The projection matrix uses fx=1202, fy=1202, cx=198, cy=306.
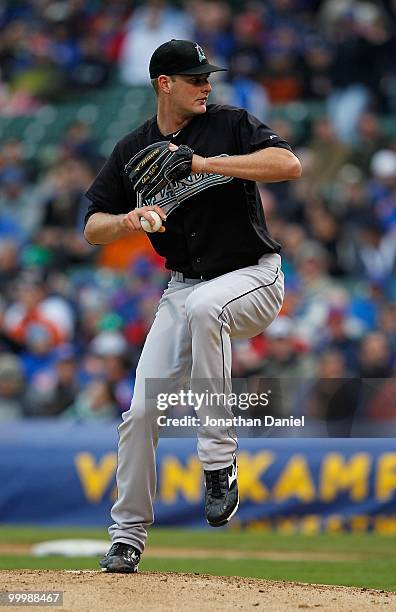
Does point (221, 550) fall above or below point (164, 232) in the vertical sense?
below

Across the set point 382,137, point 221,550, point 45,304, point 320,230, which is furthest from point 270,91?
point 221,550

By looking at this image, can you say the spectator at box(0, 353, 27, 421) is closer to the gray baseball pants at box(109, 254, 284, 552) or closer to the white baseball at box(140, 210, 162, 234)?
the gray baseball pants at box(109, 254, 284, 552)

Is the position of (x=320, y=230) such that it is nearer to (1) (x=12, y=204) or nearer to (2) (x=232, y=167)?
(1) (x=12, y=204)

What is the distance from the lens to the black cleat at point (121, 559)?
5.82m

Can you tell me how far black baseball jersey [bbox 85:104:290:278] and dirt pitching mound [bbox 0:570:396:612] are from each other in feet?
4.87

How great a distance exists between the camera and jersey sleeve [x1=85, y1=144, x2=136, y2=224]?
5.98 meters

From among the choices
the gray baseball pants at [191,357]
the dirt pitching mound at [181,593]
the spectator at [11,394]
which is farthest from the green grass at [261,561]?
the gray baseball pants at [191,357]

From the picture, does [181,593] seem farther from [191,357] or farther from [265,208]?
[265,208]

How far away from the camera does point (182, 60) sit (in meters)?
5.69

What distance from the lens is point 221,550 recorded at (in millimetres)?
9656

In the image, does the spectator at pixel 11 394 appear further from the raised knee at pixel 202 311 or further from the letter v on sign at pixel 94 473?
the raised knee at pixel 202 311

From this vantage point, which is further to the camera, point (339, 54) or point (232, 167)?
point (339, 54)

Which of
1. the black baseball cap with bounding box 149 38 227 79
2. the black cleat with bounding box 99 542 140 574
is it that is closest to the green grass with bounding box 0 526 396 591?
the black cleat with bounding box 99 542 140 574

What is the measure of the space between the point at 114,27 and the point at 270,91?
3.17 m
